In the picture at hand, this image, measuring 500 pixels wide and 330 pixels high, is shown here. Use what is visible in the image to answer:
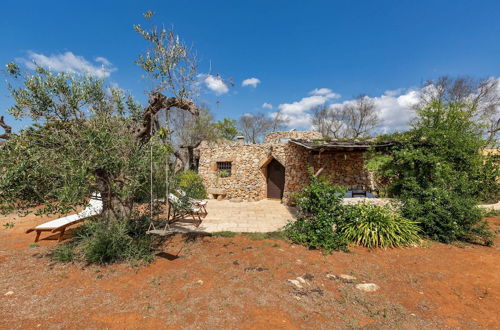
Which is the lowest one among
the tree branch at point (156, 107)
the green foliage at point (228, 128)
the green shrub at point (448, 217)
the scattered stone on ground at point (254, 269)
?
the scattered stone on ground at point (254, 269)

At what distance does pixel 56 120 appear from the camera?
12.7ft

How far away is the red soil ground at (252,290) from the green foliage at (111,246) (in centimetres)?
22

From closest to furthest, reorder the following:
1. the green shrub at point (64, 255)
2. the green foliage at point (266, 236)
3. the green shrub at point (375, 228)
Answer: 1. the green shrub at point (64, 255)
2. the green shrub at point (375, 228)
3. the green foliage at point (266, 236)

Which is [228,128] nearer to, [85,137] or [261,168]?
[261,168]

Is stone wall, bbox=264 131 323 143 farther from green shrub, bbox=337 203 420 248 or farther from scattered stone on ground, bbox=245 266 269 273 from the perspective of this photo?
scattered stone on ground, bbox=245 266 269 273

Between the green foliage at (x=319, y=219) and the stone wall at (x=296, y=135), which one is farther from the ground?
the stone wall at (x=296, y=135)

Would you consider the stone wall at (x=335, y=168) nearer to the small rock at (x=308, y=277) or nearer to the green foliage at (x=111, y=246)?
the small rock at (x=308, y=277)

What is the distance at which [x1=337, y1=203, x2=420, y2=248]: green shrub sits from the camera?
4898mm

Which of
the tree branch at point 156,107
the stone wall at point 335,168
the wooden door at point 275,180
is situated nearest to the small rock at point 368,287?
the tree branch at point 156,107

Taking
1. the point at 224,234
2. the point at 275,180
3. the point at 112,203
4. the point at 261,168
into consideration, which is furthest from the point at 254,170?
the point at 112,203

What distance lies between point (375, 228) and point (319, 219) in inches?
54.6

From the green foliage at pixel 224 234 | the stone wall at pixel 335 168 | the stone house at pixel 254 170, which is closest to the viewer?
the green foliage at pixel 224 234

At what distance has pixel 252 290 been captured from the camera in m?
3.13

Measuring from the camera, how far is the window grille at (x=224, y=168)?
39.9 ft
